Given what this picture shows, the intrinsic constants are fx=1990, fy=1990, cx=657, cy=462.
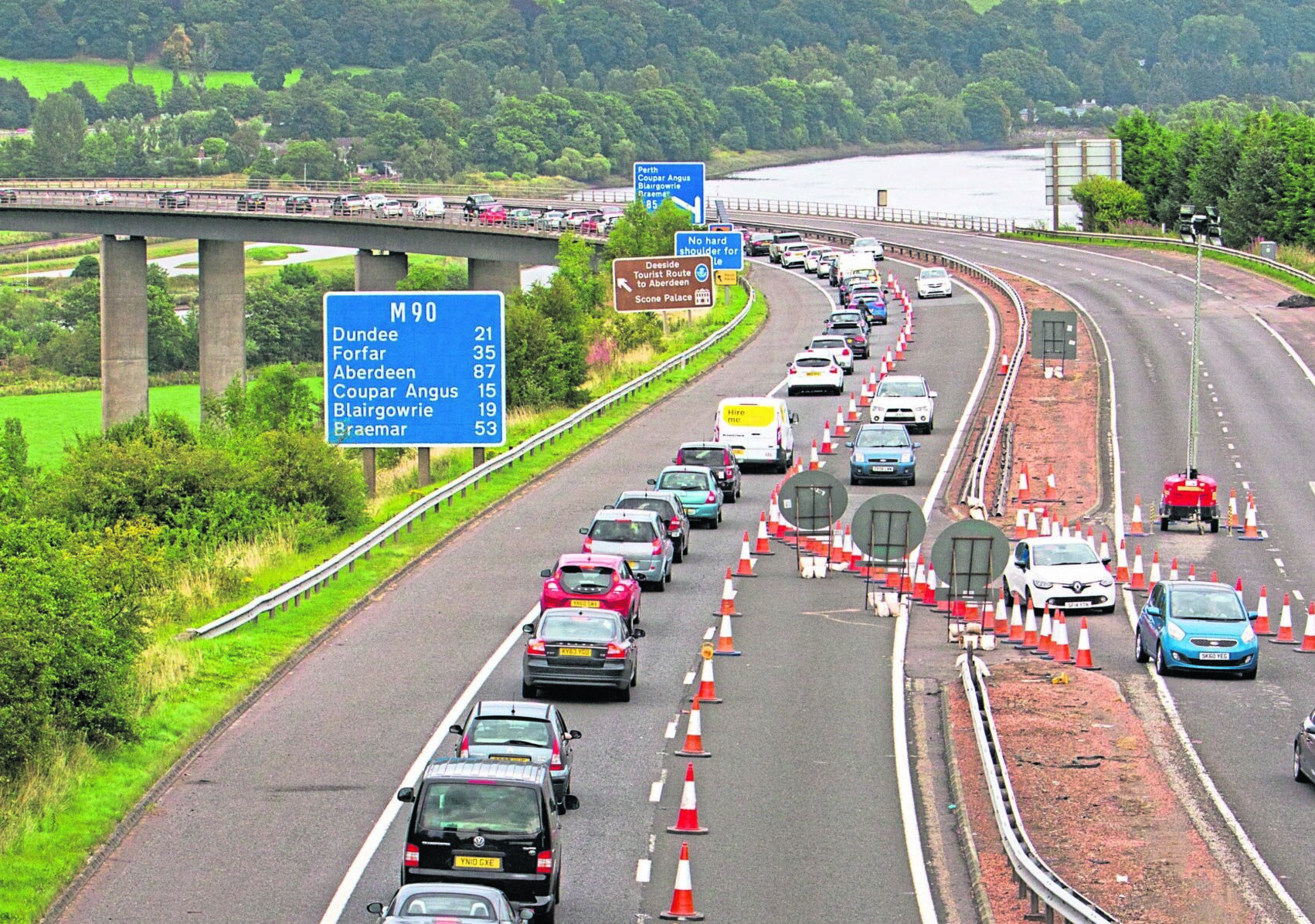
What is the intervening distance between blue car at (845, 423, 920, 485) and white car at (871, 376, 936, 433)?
654cm

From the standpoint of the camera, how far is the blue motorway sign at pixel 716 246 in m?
87.6

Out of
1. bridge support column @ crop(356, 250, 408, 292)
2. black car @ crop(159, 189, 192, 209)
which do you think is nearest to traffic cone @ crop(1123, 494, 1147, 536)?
bridge support column @ crop(356, 250, 408, 292)

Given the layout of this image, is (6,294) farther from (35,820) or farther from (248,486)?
(35,820)

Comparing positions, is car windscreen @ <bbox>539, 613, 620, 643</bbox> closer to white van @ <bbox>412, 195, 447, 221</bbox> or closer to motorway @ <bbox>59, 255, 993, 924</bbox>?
motorway @ <bbox>59, 255, 993, 924</bbox>

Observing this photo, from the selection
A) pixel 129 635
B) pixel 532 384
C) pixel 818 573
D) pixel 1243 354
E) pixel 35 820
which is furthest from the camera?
pixel 1243 354

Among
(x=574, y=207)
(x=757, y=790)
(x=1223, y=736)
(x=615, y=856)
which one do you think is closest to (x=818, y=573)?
(x=1223, y=736)

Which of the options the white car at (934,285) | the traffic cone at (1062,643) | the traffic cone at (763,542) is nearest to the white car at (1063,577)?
the traffic cone at (1062,643)

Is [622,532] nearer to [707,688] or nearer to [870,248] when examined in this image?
[707,688]

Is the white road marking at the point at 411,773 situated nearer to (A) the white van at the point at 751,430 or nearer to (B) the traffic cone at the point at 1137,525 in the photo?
(B) the traffic cone at the point at 1137,525

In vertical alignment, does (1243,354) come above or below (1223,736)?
above

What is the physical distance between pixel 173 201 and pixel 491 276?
59.0 ft

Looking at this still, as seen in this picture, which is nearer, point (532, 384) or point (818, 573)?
point (818, 573)

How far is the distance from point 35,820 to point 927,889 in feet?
30.9

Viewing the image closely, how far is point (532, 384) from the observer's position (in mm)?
62500
